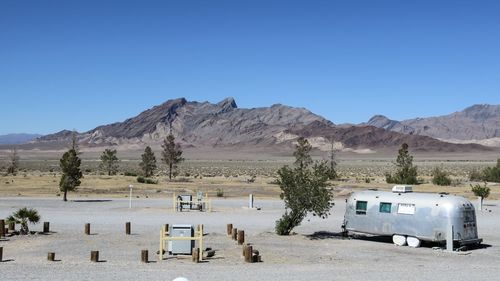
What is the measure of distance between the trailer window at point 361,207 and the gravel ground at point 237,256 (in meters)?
1.19

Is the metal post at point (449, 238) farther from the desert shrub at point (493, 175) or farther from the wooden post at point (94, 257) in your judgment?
the desert shrub at point (493, 175)

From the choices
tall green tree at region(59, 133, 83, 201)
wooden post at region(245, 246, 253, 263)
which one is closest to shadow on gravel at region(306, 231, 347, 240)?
wooden post at region(245, 246, 253, 263)

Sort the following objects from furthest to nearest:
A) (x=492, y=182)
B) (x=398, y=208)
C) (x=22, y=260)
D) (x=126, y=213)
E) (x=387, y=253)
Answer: (x=492, y=182)
(x=126, y=213)
(x=398, y=208)
(x=387, y=253)
(x=22, y=260)

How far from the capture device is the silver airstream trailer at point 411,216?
22859 millimetres

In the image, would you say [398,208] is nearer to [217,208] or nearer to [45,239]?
[45,239]

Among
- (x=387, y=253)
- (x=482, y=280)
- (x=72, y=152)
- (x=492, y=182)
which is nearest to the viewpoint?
(x=482, y=280)

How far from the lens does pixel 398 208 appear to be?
24172mm

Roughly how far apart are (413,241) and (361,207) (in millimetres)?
2648

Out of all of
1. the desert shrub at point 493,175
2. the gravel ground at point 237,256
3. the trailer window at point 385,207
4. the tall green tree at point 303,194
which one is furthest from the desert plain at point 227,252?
the desert shrub at point 493,175

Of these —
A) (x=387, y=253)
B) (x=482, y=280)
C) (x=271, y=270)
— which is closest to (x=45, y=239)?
(x=271, y=270)

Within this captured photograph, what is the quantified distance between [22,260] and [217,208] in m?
20.6

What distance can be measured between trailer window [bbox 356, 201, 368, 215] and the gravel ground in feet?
3.91

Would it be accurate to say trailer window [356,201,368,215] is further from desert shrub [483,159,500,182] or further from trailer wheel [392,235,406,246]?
desert shrub [483,159,500,182]

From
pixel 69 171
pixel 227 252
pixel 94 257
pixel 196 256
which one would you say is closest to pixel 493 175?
pixel 69 171
